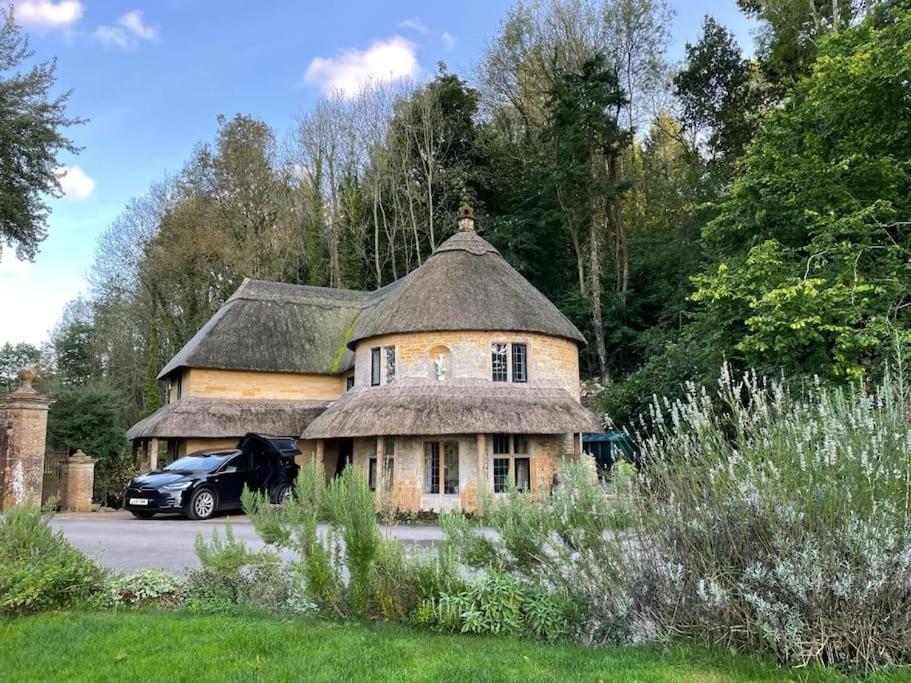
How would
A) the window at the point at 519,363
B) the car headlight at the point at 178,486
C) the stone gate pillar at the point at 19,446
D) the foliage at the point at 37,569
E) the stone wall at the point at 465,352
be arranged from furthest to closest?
the window at the point at 519,363 → the stone wall at the point at 465,352 → the car headlight at the point at 178,486 → the stone gate pillar at the point at 19,446 → the foliage at the point at 37,569

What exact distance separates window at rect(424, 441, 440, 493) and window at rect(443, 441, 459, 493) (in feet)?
0.69

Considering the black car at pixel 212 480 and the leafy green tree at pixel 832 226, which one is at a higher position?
the leafy green tree at pixel 832 226

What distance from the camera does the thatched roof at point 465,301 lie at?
65.5ft

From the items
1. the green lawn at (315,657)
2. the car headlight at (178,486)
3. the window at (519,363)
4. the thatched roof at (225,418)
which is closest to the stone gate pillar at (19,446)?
the car headlight at (178,486)

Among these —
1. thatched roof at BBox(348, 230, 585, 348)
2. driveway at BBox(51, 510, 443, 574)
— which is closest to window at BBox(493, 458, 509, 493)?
driveway at BBox(51, 510, 443, 574)

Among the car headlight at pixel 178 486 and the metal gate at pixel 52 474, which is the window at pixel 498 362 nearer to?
the car headlight at pixel 178 486

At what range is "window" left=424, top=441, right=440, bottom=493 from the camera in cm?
1872

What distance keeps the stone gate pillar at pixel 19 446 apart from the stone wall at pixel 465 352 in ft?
31.3

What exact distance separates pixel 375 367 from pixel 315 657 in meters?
16.5

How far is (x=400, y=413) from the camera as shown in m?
18.0

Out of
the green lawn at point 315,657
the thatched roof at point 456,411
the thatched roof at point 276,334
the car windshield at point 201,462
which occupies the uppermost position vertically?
the thatched roof at point 276,334

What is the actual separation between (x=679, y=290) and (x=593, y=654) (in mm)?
28495

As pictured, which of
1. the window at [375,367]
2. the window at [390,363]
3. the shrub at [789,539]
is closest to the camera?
the shrub at [789,539]

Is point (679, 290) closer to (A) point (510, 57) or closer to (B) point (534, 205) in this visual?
(B) point (534, 205)
